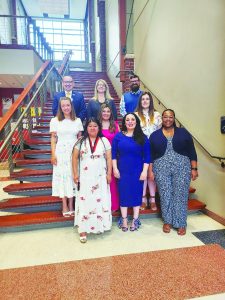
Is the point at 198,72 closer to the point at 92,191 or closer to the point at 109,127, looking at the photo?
the point at 109,127

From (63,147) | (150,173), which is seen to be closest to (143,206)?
(150,173)

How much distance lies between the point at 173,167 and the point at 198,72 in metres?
1.34

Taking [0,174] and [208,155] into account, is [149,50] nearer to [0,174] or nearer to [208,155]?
[208,155]

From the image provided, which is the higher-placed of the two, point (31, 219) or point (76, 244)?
point (31, 219)

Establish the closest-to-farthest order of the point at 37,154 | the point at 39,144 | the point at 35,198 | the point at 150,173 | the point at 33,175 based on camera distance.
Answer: the point at 150,173
the point at 35,198
the point at 33,175
the point at 37,154
the point at 39,144

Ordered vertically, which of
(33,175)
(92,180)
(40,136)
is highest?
(40,136)

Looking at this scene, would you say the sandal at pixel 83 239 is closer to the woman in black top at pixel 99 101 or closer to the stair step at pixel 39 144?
the woman in black top at pixel 99 101

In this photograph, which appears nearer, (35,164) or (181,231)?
(181,231)

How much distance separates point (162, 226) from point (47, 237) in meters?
1.22

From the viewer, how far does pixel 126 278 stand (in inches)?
73.3

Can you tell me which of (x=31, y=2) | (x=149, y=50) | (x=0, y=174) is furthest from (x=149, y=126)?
(x=31, y=2)

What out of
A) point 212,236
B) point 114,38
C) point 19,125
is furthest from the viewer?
point 114,38

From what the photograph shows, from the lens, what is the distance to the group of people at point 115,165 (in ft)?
8.04

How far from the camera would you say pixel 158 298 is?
1.66 metres
